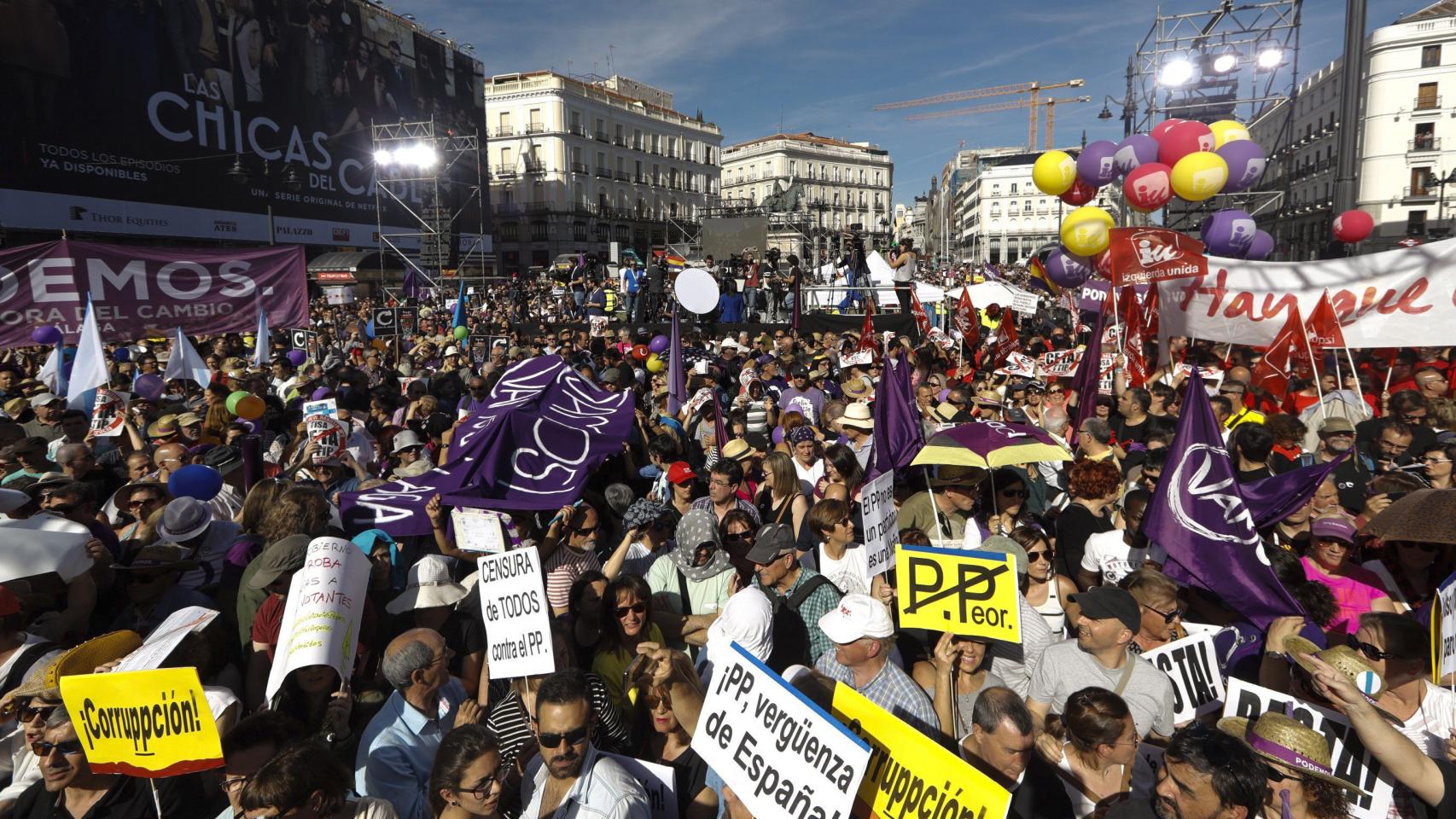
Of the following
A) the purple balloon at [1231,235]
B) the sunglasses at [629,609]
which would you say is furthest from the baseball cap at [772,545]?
the purple balloon at [1231,235]

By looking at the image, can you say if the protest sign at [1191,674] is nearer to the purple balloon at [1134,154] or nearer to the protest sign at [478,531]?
the protest sign at [478,531]

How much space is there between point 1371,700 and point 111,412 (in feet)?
28.5

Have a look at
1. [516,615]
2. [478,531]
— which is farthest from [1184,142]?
[516,615]

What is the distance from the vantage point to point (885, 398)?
576 cm

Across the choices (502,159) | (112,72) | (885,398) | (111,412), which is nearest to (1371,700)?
(885,398)

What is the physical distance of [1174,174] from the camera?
36.2 feet

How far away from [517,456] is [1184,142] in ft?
35.6

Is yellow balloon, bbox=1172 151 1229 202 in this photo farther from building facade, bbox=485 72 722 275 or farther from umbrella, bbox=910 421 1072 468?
building facade, bbox=485 72 722 275

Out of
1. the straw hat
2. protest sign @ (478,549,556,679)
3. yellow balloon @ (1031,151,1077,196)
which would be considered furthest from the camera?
yellow balloon @ (1031,151,1077,196)

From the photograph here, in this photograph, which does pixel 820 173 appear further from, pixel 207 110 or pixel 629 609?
pixel 629 609

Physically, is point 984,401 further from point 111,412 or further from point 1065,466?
point 111,412

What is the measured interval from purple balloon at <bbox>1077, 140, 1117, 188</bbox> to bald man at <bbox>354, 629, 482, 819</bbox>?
1241 centimetres

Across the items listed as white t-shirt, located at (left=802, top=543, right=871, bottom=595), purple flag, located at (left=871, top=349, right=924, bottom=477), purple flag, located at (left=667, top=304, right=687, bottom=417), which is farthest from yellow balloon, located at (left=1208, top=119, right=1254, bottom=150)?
white t-shirt, located at (left=802, top=543, right=871, bottom=595)

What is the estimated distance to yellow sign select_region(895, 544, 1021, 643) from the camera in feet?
10.5
